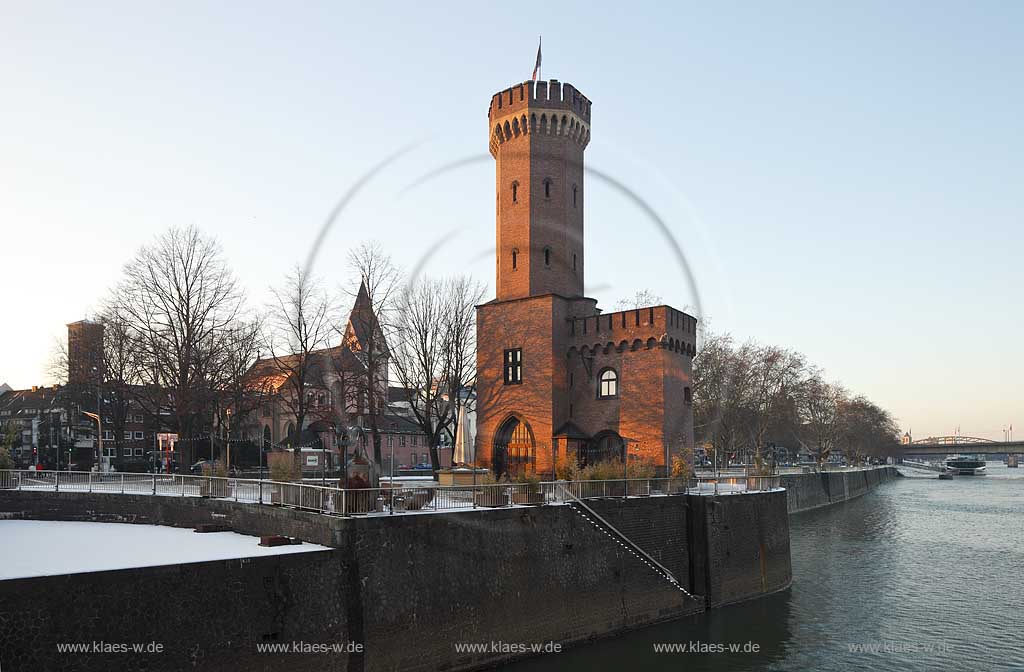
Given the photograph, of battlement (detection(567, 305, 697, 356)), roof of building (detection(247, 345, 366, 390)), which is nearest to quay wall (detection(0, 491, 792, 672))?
battlement (detection(567, 305, 697, 356))

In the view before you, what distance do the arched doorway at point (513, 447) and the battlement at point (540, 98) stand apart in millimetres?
19966

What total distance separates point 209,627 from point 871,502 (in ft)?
300

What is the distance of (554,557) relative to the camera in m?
28.1

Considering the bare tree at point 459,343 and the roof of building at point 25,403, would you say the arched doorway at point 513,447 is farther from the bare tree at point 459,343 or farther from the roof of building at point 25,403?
the roof of building at point 25,403

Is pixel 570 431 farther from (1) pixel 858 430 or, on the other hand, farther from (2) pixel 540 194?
(1) pixel 858 430

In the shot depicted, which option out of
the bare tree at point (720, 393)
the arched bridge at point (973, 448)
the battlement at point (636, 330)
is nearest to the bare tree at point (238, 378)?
the battlement at point (636, 330)

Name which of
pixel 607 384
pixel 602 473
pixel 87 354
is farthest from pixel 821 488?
pixel 87 354

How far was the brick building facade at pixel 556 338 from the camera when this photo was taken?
1811 inches

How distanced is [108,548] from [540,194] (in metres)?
33.2

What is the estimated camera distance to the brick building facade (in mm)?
46000

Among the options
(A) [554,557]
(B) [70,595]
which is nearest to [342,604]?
(B) [70,595]

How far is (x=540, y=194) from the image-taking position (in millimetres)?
49344

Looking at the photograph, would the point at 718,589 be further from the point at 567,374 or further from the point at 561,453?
the point at 567,374

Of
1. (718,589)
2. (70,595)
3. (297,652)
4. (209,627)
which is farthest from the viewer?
(718,589)
